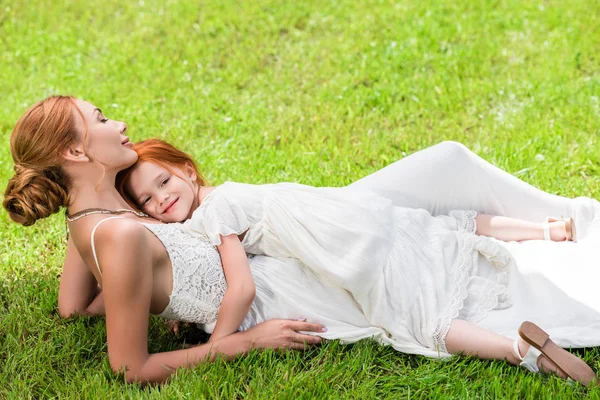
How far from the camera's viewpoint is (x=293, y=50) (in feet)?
20.7

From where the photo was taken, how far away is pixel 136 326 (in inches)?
107

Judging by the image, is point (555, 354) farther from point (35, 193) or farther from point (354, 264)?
point (35, 193)

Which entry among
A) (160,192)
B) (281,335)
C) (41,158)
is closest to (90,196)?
(41,158)

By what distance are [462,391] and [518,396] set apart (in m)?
0.20

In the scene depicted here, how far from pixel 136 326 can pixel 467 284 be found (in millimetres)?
1352

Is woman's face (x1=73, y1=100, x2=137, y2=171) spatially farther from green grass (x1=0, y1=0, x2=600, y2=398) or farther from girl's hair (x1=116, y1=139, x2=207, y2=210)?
green grass (x1=0, y1=0, x2=600, y2=398)

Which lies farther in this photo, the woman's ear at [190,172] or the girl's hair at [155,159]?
the woman's ear at [190,172]

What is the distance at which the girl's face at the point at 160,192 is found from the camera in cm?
313

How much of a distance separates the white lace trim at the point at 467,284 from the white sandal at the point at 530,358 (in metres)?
0.24

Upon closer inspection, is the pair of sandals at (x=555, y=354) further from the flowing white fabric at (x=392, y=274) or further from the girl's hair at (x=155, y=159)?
the girl's hair at (x=155, y=159)

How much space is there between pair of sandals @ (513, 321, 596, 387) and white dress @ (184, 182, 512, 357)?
30 centimetres

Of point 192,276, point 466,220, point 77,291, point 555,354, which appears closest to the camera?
point 555,354

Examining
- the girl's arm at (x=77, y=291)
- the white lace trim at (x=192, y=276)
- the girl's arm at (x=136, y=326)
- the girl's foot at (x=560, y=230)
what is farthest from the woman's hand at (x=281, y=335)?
the girl's foot at (x=560, y=230)

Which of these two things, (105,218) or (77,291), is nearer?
(105,218)
